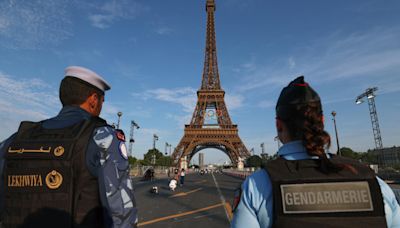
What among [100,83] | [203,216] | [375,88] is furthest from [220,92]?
[100,83]

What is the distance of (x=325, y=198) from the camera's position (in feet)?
4.63

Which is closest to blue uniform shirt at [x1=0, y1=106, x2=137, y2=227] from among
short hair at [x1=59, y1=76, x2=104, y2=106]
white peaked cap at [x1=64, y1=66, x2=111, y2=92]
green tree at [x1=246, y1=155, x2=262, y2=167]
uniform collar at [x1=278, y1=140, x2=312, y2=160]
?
short hair at [x1=59, y1=76, x2=104, y2=106]

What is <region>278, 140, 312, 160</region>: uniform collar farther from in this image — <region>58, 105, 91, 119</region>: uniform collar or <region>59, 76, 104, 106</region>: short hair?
<region>59, 76, 104, 106</region>: short hair

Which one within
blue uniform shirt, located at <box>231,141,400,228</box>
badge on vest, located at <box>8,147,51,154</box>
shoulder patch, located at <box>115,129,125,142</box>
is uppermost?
shoulder patch, located at <box>115,129,125,142</box>

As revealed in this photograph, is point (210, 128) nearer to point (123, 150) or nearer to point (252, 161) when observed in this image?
point (252, 161)

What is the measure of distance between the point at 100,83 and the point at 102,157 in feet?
2.10

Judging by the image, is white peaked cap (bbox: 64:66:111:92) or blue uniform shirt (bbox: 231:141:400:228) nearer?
blue uniform shirt (bbox: 231:141:400:228)

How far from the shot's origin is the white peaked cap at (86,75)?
199 cm

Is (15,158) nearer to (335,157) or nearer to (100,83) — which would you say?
(100,83)

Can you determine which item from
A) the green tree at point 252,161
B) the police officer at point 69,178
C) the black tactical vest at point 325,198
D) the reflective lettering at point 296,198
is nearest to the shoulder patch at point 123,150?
the police officer at point 69,178

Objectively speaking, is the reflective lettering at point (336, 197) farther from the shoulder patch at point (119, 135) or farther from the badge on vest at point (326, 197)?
the shoulder patch at point (119, 135)

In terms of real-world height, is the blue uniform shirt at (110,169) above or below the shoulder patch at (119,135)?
below

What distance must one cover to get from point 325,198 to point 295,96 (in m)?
0.59

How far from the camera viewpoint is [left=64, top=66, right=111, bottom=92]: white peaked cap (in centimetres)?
199
